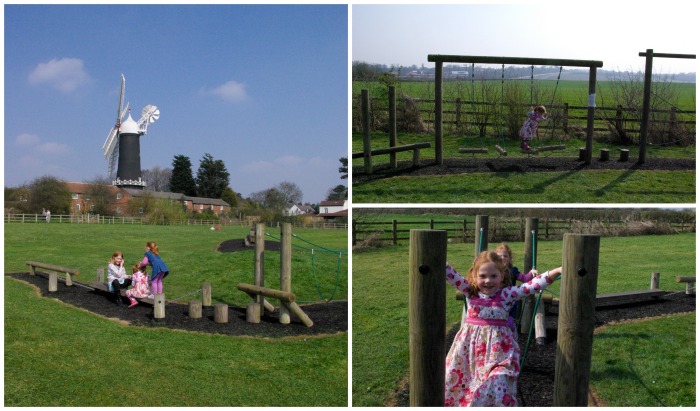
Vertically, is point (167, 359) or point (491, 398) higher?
point (491, 398)

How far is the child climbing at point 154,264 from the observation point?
827cm

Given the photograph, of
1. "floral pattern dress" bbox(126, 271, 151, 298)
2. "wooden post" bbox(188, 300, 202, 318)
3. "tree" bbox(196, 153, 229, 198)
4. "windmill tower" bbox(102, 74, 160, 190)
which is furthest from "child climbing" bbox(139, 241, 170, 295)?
"windmill tower" bbox(102, 74, 160, 190)

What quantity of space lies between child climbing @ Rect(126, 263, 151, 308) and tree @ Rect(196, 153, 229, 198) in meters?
21.6

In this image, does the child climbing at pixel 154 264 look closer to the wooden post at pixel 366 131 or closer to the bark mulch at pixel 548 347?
the wooden post at pixel 366 131

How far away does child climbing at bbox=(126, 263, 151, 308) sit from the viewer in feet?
28.1

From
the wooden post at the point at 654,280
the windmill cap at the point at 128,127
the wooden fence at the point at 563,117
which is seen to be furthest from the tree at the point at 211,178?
the wooden post at the point at 654,280

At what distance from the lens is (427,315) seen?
10.3 ft

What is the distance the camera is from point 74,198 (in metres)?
21.3

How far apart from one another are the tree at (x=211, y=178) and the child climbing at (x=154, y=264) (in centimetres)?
2181

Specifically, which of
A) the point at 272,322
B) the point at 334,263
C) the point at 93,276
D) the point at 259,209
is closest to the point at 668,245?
the point at 334,263

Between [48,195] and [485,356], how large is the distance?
17.4m

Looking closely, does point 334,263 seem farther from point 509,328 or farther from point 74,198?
point 74,198

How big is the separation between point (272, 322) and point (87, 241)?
11819mm

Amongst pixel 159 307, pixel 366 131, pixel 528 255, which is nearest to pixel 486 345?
pixel 528 255
